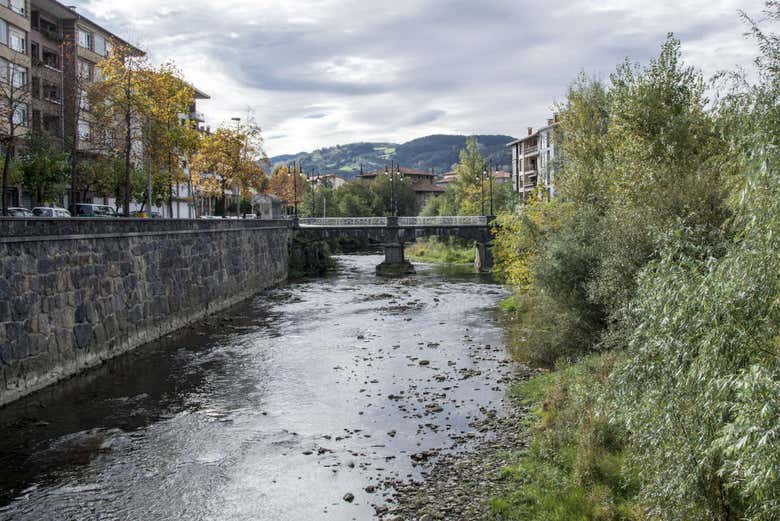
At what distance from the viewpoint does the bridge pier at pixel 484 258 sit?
59862 millimetres

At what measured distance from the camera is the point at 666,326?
8617mm

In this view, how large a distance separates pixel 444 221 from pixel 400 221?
4561 mm

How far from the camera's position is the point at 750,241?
786 cm

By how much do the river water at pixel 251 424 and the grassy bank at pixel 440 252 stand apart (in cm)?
4094

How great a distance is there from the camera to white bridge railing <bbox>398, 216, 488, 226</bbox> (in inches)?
2478

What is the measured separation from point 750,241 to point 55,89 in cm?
5466

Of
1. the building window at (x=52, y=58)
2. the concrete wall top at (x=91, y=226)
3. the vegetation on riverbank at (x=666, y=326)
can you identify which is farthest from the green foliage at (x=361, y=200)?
the vegetation on riverbank at (x=666, y=326)

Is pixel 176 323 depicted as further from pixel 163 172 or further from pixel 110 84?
pixel 163 172

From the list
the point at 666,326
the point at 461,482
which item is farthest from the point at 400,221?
the point at 666,326

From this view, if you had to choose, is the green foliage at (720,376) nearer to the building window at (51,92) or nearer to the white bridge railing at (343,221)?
the building window at (51,92)

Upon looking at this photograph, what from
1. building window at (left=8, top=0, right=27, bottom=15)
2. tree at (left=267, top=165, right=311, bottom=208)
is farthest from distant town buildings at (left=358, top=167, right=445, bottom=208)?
building window at (left=8, top=0, right=27, bottom=15)

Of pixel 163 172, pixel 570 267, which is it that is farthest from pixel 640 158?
pixel 163 172

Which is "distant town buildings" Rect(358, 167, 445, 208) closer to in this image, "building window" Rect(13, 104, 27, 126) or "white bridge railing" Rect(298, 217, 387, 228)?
"white bridge railing" Rect(298, 217, 387, 228)

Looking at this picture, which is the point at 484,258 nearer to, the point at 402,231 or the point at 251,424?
the point at 402,231
